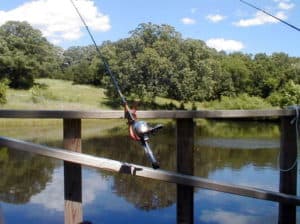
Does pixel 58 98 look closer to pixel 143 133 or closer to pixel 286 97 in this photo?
pixel 286 97

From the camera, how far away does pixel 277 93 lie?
5138cm

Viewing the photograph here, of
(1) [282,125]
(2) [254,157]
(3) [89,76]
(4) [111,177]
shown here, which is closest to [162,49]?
(3) [89,76]

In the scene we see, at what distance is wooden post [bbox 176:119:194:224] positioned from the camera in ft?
11.0

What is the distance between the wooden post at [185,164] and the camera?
335cm

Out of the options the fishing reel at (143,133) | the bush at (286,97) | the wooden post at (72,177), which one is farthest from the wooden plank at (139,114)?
the bush at (286,97)

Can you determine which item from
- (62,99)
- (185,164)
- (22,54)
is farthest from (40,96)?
(185,164)

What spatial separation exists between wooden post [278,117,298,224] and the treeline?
38.8 m

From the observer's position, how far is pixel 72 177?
315 cm

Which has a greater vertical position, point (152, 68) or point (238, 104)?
point (152, 68)

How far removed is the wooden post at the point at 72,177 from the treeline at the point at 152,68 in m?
39.9

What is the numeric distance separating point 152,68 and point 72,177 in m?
42.5

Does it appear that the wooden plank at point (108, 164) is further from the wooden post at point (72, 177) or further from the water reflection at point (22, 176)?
the water reflection at point (22, 176)

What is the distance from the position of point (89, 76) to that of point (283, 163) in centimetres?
5333

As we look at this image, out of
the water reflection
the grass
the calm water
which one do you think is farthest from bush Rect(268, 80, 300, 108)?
the water reflection
